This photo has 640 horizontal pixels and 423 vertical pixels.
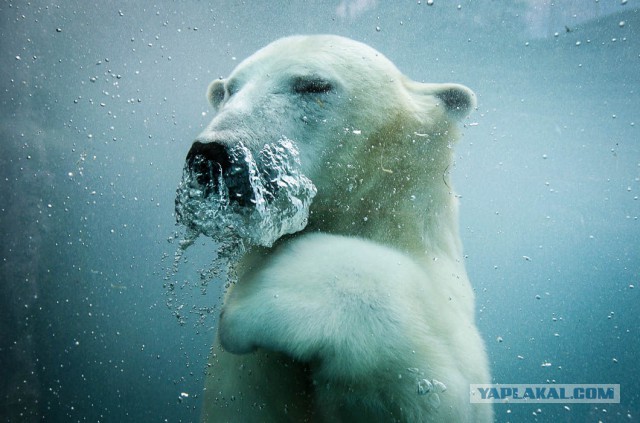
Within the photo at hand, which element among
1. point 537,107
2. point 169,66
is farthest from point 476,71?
point 169,66

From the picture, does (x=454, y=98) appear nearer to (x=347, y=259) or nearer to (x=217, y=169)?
(x=347, y=259)

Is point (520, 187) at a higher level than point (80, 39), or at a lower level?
lower

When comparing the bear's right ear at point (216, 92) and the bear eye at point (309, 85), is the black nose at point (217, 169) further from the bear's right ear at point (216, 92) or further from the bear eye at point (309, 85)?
the bear's right ear at point (216, 92)

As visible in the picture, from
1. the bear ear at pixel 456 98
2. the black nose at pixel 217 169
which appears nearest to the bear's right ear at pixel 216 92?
the black nose at pixel 217 169

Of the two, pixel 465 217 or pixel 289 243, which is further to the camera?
pixel 465 217

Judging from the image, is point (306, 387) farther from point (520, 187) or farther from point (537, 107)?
point (537, 107)

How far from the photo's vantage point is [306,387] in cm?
112

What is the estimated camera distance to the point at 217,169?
1129 millimetres

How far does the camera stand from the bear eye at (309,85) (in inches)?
58.3

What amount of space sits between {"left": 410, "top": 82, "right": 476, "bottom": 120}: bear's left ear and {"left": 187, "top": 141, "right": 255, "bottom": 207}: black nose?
0.84m

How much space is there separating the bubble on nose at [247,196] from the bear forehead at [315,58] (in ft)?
1.03

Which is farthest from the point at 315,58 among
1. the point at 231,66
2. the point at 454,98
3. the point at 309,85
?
the point at 231,66

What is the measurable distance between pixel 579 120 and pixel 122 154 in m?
4.33

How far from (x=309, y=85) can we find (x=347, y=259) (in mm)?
688
